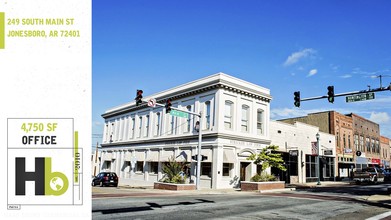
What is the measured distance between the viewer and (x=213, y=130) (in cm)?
2859

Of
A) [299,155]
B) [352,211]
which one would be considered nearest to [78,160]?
[352,211]

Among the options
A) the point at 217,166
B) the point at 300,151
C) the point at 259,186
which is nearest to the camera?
the point at 259,186

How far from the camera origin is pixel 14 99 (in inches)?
136

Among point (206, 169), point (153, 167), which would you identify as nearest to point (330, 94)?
point (206, 169)

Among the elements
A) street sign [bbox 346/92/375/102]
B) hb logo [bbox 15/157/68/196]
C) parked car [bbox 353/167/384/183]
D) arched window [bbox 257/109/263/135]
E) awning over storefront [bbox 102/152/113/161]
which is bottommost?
parked car [bbox 353/167/384/183]

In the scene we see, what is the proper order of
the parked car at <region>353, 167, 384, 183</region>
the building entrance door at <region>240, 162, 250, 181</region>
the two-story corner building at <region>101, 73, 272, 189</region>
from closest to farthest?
the two-story corner building at <region>101, 73, 272, 189</region>
the building entrance door at <region>240, 162, 250, 181</region>
the parked car at <region>353, 167, 384, 183</region>

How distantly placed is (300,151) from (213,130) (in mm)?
14241

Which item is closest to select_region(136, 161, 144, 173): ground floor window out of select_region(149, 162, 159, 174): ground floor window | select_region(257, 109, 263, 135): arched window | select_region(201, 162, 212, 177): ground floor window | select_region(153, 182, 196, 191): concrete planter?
select_region(149, 162, 159, 174): ground floor window

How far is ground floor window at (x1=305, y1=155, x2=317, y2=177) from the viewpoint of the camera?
129ft

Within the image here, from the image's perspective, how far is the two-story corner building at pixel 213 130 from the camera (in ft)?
93.2

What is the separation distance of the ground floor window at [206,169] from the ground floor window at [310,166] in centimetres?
1559

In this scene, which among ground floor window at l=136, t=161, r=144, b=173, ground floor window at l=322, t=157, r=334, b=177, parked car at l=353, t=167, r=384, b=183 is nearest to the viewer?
parked car at l=353, t=167, r=384, b=183

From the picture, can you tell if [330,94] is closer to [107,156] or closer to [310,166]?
[310,166]

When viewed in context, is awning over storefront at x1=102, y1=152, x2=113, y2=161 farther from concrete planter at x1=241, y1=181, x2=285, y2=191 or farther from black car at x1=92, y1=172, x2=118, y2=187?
concrete planter at x1=241, y1=181, x2=285, y2=191
